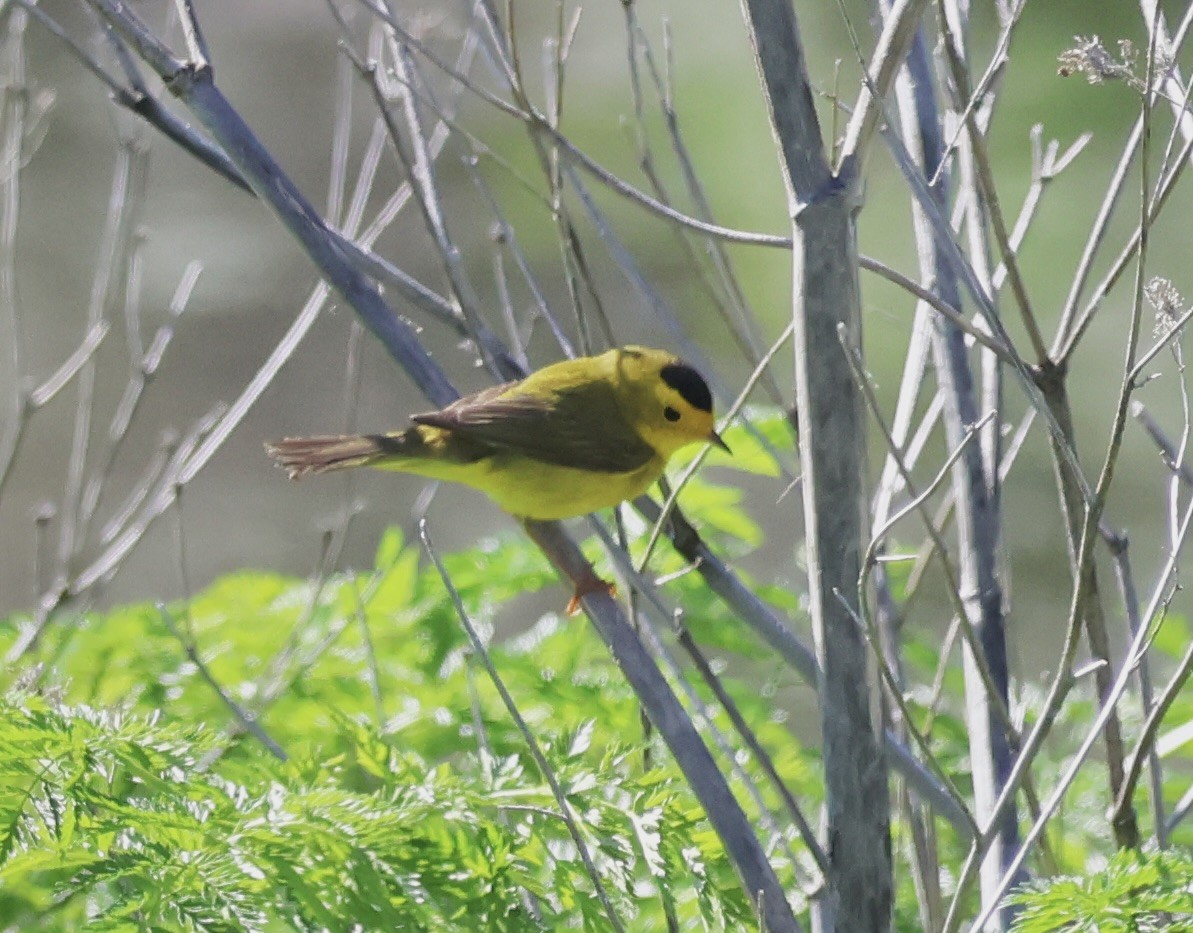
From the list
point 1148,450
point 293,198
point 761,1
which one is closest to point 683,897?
point 293,198

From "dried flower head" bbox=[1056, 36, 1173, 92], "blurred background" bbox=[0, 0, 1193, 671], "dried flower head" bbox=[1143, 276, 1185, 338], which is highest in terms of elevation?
"dried flower head" bbox=[1056, 36, 1173, 92]

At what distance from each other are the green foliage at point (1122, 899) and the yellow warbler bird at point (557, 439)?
1.27 metres

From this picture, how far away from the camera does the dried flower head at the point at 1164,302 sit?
1.31 m

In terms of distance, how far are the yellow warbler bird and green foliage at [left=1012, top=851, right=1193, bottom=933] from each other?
1274mm

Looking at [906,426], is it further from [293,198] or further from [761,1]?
[293,198]

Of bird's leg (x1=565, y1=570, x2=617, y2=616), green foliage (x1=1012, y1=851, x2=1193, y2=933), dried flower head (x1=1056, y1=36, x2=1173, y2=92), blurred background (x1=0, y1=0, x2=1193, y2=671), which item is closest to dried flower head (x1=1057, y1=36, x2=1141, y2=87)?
dried flower head (x1=1056, y1=36, x2=1173, y2=92)

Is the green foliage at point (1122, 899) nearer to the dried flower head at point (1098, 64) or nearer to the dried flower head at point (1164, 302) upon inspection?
the dried flower head at point (1164, 302)

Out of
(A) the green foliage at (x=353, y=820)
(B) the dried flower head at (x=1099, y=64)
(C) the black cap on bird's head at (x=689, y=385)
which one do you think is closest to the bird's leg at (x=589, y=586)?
(A) the green foliage at (x=353, y=820)

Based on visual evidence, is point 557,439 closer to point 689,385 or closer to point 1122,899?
point 689,385

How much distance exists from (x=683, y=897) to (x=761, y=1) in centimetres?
108

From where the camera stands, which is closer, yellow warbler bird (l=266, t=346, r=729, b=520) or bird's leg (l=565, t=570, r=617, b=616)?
bird's leg (l=565, t=570, r=617, b=616)

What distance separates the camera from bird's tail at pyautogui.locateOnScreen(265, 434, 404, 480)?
2.52 m

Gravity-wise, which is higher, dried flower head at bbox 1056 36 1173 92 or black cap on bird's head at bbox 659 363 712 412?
dried flower head at bbox 1056 36 1173 92

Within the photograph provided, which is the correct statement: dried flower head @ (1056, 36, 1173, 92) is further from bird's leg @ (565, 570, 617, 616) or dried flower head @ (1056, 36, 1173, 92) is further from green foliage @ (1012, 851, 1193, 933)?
bird's leg @ (565, 570, 617, 616)
